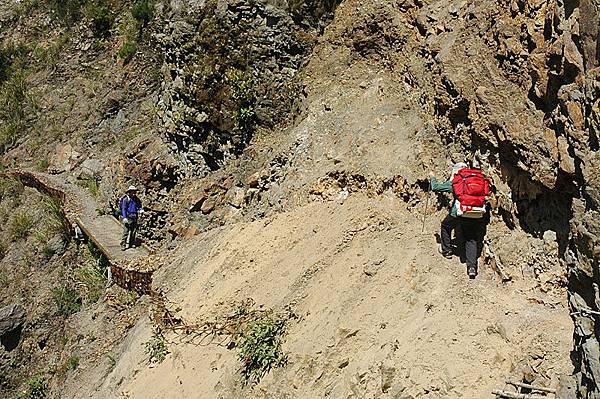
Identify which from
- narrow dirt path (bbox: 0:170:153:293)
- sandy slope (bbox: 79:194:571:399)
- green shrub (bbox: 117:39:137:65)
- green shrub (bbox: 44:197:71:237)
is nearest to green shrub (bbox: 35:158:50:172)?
narrow dirt path (bbox: 0:170:153:293)

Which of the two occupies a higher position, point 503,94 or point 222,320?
point 503,94

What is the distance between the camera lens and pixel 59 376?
35.8 ft

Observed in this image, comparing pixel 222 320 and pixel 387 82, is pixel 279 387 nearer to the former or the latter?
pixel 222 320

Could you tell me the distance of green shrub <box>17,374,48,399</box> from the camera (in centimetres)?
1095

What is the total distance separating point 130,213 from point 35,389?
3.45 metres

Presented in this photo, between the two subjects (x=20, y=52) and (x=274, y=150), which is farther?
(x=20, y=52)

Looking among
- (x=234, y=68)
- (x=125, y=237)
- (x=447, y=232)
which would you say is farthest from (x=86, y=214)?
(x=447, y=232)

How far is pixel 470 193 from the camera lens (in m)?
6.15

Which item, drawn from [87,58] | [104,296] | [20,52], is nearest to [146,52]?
[87,58]

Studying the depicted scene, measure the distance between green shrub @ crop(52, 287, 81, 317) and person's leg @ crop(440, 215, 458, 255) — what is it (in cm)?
827

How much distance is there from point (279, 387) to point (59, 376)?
619 centimetres

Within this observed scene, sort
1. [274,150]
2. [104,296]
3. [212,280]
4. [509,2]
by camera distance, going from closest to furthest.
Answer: [509,2] → [212,280] → [274,150] → [104,296]

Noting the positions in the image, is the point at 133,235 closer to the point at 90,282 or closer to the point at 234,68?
the point at 90,282

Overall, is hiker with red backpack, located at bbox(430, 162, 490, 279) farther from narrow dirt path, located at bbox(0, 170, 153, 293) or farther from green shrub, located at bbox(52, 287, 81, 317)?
green shrub, located at bbox(52, 287, 81, 317)
